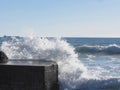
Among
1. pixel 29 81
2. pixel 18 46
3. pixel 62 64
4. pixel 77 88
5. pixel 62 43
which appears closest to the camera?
pixel 29 81

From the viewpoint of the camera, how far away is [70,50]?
2089cm

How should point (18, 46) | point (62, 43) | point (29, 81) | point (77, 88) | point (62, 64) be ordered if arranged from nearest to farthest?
point (29, 81)
point (77, 88)
point (62, 64)
point (18, 46)
point (62, 43)

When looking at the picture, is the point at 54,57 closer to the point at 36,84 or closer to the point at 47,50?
the point at 47,50

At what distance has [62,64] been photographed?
1845 centimetres

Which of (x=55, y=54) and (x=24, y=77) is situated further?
(x=55, y=54)

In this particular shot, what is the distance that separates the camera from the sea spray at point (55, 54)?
1733 centimetres

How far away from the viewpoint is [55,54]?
19.4 meters

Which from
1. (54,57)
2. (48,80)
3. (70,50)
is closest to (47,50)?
(54,57)

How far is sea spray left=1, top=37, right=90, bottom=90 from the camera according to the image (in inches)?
682

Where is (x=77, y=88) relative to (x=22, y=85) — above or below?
below

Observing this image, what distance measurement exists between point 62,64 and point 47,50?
103 cm

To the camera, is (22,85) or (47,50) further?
(47,50)

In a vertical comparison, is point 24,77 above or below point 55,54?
above

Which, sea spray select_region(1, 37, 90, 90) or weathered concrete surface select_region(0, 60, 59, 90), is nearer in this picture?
weathered concrete surface select_region(0, 60, 59, 90)
